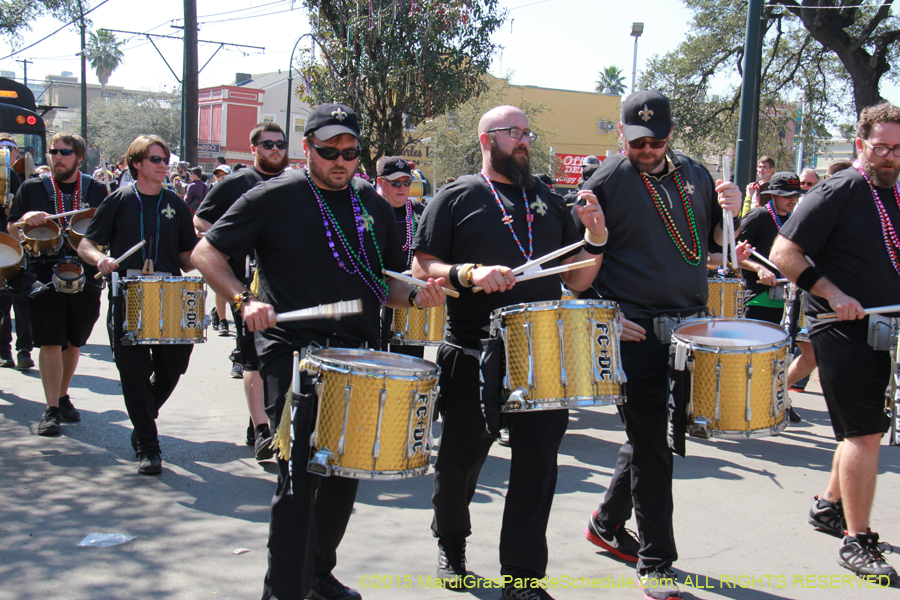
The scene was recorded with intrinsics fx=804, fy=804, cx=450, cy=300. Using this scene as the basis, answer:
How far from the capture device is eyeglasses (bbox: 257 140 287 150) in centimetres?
581

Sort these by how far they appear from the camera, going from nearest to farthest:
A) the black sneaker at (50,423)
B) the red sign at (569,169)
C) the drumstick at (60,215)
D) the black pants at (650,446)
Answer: the black pants at (650,446) < the black sneaker at (50,423) < the drumstick at (60,215) < the red sign at (569,169)

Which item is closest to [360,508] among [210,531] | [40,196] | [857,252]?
[210,531]

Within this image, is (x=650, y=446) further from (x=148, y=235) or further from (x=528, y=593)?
(x=148, y=235)

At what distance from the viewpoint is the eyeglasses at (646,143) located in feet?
12.6

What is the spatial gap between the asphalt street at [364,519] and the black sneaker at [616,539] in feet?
0.19

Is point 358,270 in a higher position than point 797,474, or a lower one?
higher

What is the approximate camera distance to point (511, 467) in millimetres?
3527

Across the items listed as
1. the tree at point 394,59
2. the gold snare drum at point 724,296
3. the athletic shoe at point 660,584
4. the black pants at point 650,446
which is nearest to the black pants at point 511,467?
the black pants at point 650,446

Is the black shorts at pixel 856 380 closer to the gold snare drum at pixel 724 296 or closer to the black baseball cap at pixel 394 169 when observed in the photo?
the gold snare drum at pixel 724 296

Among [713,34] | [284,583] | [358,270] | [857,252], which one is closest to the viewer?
[284,583]

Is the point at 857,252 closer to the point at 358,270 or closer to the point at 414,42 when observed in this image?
the point at 358,270

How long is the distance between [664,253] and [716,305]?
→ 3.53m

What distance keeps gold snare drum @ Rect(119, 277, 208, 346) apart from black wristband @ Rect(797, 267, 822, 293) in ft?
12.2

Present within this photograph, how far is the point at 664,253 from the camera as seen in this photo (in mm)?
3822
